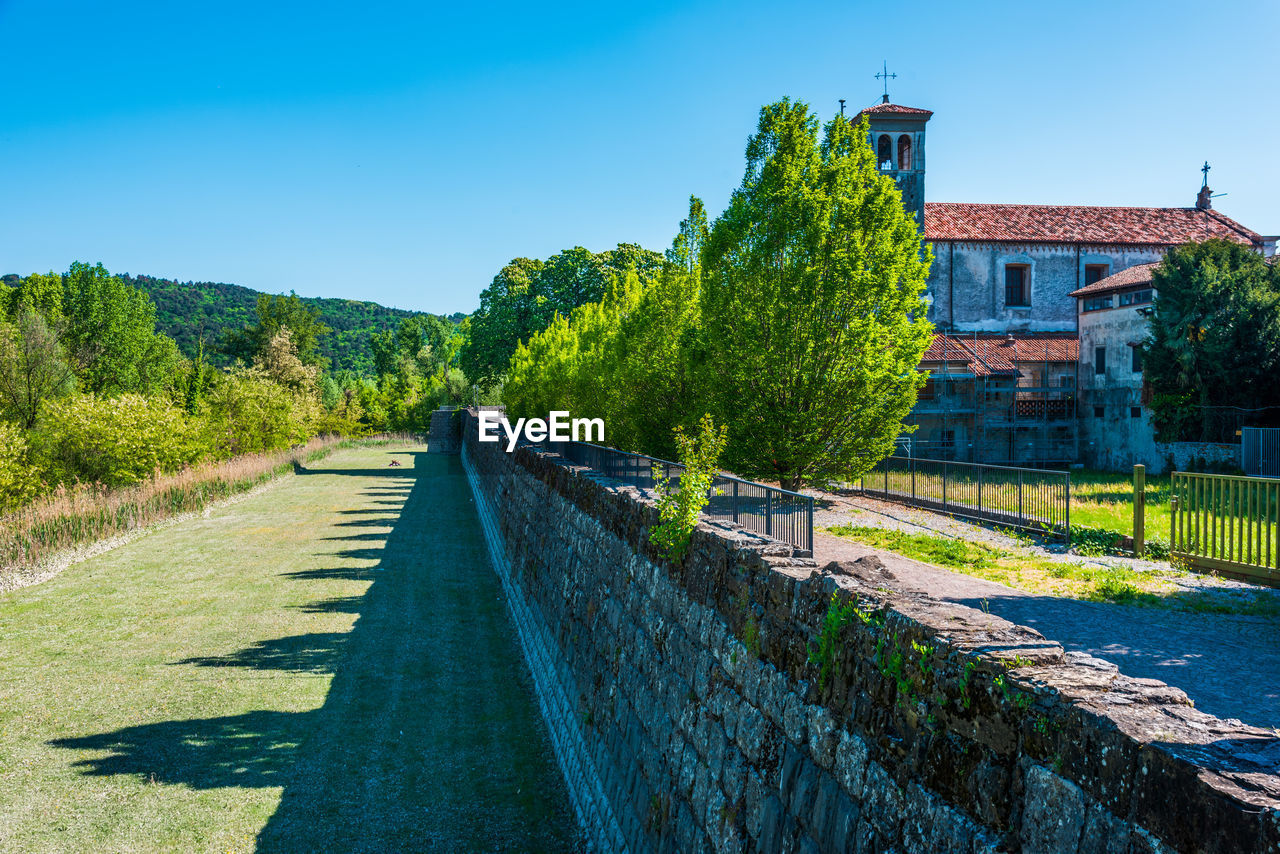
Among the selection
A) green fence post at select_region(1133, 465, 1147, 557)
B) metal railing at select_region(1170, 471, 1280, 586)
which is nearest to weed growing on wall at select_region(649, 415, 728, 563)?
metal railing at select_region(1170, 471, 1280, 586)

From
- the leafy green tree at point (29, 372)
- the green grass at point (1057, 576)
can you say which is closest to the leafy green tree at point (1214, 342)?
the green grass at point (1057, 576)

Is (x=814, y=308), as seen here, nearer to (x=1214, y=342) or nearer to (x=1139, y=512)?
(x=1139, y=512)

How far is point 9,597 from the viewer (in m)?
18.5

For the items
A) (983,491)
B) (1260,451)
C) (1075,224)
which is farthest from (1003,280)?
(983,491)

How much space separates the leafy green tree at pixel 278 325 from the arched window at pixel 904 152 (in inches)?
2470

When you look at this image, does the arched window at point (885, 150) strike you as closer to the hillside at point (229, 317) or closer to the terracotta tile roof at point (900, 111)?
the terracotta tile roof at point (900, 111)

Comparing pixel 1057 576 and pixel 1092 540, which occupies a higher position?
pixel 1092 540

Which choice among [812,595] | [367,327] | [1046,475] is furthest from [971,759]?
[367,327]

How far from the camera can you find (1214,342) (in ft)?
101

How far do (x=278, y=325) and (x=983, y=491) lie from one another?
78150mm

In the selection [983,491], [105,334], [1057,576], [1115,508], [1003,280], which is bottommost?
[1057,576]

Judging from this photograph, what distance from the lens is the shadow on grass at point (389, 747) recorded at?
8.70 metres

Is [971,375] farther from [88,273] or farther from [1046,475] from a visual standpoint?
[88,273]

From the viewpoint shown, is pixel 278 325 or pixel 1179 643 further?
pixel 278 325
